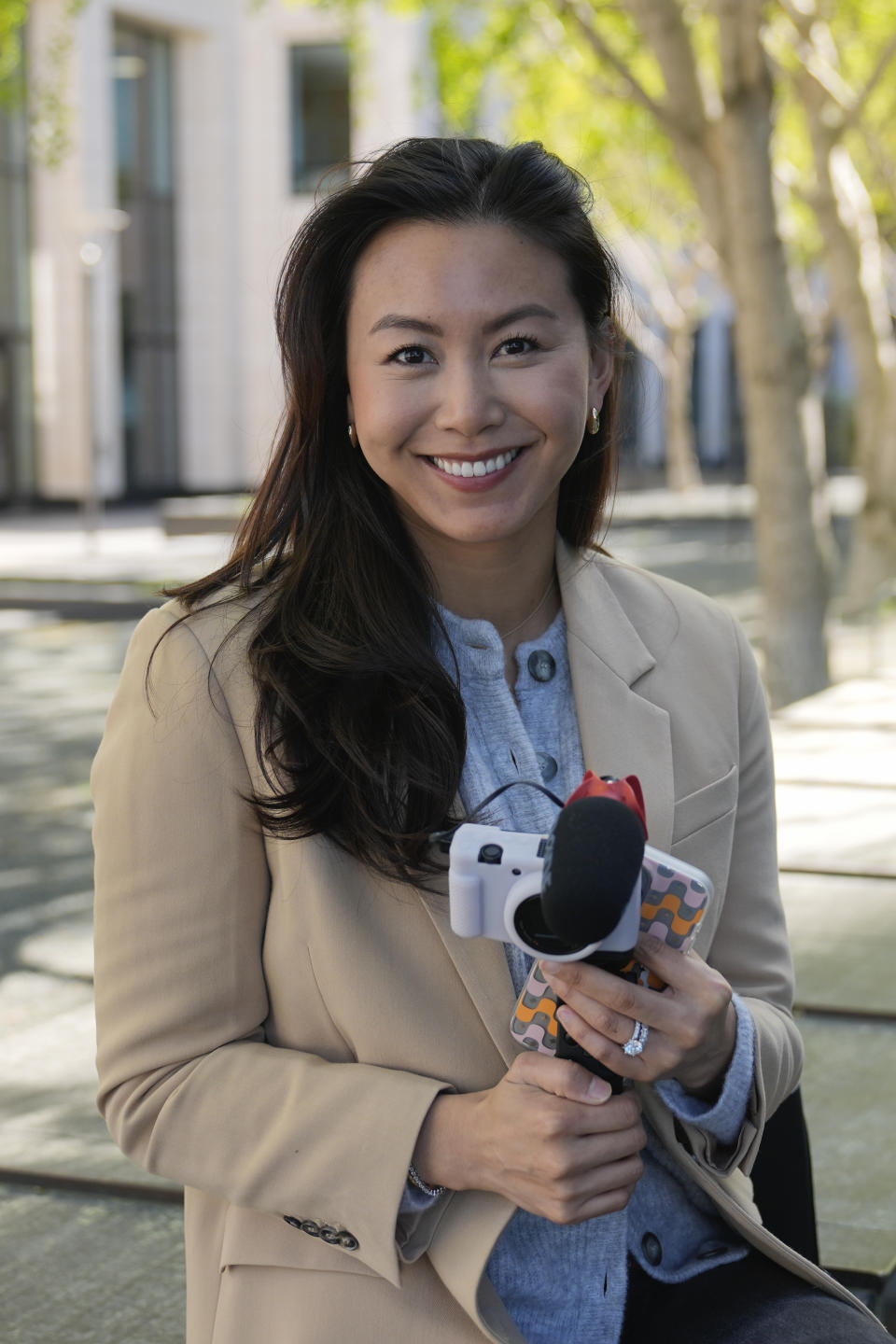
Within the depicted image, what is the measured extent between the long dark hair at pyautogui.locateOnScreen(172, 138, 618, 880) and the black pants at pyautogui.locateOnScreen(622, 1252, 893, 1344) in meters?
0.59

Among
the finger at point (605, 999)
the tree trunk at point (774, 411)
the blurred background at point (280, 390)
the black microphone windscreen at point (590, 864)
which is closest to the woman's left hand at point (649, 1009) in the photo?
the finger at point (605, 999)

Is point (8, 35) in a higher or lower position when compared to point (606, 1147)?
higher

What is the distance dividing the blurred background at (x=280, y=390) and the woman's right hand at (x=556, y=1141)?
121cm

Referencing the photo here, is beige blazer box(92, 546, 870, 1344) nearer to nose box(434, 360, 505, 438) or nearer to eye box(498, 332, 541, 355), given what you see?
nose box(434, 360, 505, 438)

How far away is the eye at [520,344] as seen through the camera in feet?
7.02

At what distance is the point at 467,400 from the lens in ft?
6.93

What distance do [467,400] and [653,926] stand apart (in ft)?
2.40

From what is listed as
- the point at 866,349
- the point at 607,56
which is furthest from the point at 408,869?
the point at 866,349

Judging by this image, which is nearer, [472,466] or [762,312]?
[472,466]

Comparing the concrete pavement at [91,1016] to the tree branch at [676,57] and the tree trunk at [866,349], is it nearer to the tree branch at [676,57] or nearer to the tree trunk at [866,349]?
the tree branch at [676,57]

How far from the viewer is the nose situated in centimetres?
211

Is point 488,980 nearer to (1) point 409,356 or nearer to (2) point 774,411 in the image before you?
(1) point 409,356

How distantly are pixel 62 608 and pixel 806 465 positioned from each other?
8.85 m

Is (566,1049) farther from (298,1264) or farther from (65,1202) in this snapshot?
(65,1202)
